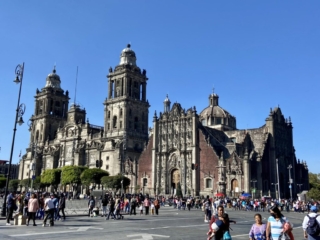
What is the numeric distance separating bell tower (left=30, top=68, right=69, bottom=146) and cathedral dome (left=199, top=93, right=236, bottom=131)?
1949 inches

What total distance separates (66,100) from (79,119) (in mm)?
18077

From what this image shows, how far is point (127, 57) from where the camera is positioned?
9662cm

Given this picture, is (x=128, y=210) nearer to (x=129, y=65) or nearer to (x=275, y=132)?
(x=275, y=132)

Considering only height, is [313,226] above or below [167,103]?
below

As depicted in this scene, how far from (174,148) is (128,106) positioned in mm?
23818

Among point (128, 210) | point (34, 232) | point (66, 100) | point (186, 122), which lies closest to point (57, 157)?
point (66, 100)

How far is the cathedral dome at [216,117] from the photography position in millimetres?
85250

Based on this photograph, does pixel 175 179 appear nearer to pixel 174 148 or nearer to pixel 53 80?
pixel 174 148

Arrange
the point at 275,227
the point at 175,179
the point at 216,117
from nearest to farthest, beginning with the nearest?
the point at 275,227
the point at 175,179
the point at 216,117

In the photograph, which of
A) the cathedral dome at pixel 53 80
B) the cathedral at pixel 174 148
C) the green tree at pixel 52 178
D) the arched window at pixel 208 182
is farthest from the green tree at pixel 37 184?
the arched window at pixel 208 182

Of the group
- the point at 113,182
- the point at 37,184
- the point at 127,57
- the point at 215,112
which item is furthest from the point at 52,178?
the point at 215,112

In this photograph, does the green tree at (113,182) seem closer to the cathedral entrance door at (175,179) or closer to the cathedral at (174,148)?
the cathedral at (174,148)

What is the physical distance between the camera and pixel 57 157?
4092 inches

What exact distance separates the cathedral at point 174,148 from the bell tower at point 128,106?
0.80 feet
